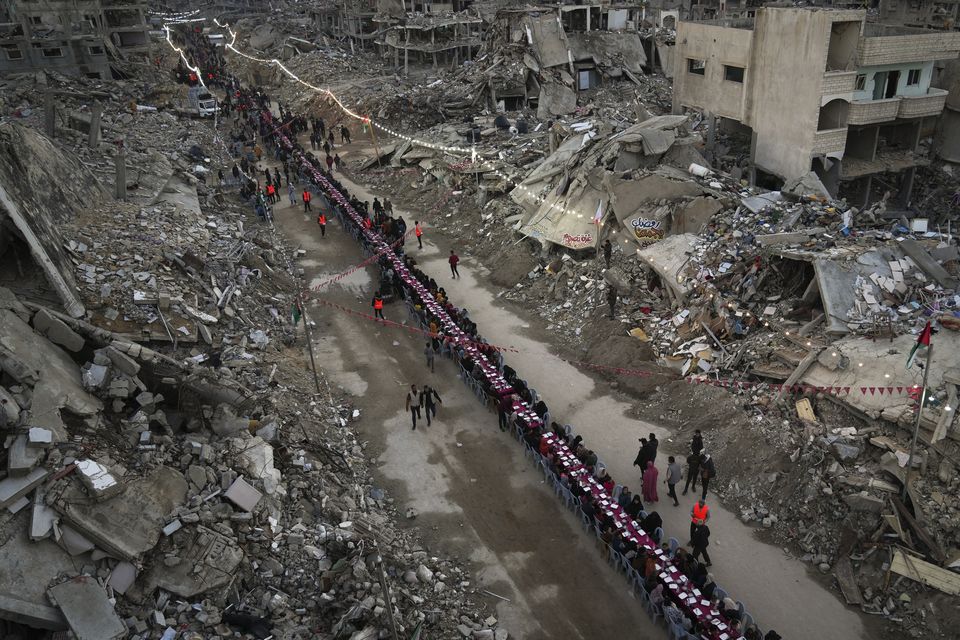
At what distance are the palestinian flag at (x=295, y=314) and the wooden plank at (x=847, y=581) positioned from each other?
1476 centimetres

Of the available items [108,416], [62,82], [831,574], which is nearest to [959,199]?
[831,574]

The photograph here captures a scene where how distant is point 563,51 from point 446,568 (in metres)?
35.5

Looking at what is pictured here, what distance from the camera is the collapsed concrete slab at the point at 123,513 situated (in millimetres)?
9992

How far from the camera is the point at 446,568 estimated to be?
1248cm

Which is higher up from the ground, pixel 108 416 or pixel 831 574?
pixel 108 416

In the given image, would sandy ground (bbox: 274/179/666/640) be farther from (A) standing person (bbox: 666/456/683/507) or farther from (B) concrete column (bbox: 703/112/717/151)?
(B) concrete column (bbox: 703/112/717/151)

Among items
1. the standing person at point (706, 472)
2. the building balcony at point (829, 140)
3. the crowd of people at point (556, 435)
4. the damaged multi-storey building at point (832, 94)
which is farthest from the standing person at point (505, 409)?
the building balcony at point (829, 140)

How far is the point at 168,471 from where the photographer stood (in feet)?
37.8

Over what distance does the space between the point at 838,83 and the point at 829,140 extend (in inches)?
74.6

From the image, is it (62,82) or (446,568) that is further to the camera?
(62,82)

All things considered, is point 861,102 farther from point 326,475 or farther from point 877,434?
point 326,475

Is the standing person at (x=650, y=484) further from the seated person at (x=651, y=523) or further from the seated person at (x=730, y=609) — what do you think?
the seated person at (x=730, y=609)

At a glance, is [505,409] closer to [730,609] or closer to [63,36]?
[730,609]

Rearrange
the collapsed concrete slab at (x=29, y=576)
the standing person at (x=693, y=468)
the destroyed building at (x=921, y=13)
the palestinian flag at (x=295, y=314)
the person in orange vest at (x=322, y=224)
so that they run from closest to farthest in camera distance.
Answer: the collapsed concrete slab at (x=29, y=576) < the standing person at (x=693, y=468) < the palestinian flag at (x=295, y=314) < the person in orange vest at (x=322, y=224) < the destroyed building at (x=921, y=13)
